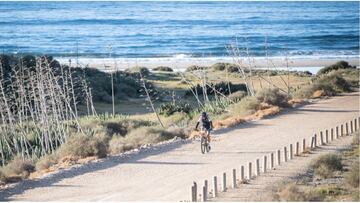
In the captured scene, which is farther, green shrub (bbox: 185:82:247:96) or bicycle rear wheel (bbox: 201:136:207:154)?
green shrub (bbox: 185:82:247:96)

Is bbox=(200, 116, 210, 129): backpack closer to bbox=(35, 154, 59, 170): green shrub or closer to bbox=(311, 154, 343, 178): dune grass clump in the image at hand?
bbox=(311, 154, 343, 178): dune grass clump

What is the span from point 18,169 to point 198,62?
162 ft

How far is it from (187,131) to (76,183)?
955 cm

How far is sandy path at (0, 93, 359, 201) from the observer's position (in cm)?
2042

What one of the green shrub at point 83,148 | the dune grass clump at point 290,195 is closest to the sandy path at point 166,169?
the green shrub at point 83,148

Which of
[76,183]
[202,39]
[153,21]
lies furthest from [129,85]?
[153,21]

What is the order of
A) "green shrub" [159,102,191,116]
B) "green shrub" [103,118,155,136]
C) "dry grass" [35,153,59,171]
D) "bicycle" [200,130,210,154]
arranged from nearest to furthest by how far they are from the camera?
"dry grass" [35,153,59,171], "bicycle" [200,130,210,154], "green shrub" [103,118,155,136], "green shrub" [159,102,191,116]

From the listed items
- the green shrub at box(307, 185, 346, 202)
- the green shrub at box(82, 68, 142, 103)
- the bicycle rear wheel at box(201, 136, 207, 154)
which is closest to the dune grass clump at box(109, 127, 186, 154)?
the bicycle rear wheel at box(201, 136, 207, 154)

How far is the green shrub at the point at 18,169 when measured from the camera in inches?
905

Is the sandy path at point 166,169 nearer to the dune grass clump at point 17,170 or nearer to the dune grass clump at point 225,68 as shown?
the dune grass clump at point 17,170

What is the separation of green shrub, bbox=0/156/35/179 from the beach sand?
139 ft

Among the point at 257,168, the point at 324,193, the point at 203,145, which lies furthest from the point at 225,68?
the point at 324,193

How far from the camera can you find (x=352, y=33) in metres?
100

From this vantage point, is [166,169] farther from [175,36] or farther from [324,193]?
[175,36]
